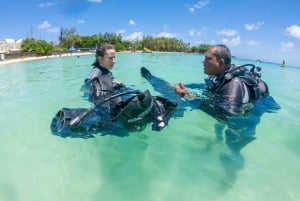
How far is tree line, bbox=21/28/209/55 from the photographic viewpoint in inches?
2349

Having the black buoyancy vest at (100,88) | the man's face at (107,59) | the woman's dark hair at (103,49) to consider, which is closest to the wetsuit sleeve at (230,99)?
the black buoyancy vest at (100,88)

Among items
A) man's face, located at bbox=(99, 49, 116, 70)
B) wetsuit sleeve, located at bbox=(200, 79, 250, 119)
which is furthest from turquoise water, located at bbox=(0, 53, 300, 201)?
man's face, located at bbox=(99, 49, 116, 70)

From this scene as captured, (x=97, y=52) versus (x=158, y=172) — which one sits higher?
(x=97, y=52)

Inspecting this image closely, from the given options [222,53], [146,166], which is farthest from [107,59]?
[146,166]

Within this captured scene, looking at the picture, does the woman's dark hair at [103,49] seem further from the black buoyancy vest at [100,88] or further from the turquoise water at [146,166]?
the turquoise water at [146,166]

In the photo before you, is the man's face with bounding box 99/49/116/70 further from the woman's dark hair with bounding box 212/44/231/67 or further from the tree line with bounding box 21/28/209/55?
the tree line with bounding box 21/28/209/55

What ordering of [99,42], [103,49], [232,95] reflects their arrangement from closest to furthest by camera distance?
[232,95] → [103,49] → [99,42]

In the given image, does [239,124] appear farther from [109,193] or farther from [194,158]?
[109,193]

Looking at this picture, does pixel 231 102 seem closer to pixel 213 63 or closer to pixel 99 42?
pixel 213 63

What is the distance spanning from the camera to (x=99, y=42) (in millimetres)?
59500

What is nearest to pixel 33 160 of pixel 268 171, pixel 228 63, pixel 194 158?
pixel 194 158

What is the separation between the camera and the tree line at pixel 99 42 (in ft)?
196

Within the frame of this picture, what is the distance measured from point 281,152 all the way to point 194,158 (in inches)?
54.9

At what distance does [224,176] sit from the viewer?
11.3 ft
